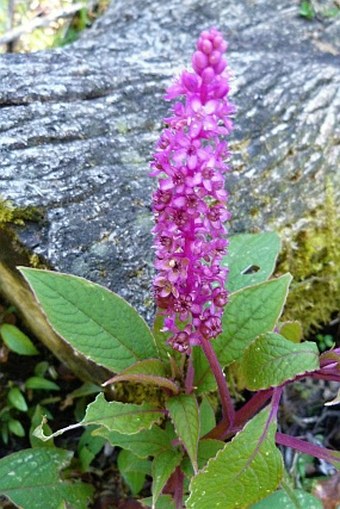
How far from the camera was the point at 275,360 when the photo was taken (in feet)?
6.56

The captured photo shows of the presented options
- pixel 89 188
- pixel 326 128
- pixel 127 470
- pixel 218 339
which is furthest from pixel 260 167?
pixel 127 470

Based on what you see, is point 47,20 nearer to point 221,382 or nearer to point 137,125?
point 137,125

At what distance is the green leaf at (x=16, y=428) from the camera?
2.71 m

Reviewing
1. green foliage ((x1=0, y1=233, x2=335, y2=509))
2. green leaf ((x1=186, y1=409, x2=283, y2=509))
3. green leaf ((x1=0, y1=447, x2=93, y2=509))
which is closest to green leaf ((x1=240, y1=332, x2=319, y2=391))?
green foliage ((x1=0, y1=233, x2=335, y2=509))

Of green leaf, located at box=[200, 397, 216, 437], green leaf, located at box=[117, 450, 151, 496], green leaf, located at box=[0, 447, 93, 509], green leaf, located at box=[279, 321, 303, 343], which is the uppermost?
green leaf, located at box=[279, 321, 303, 343]

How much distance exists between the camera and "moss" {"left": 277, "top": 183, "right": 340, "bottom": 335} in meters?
3.04

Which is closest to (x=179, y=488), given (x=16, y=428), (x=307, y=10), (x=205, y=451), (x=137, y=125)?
(x=205, y=451)

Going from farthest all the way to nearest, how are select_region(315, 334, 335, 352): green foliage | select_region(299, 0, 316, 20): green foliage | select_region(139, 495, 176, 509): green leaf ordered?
select_region(299, 0, 316, 20): green foliage, select_region(315, 334, 335, 352): green foliage, select_region(139, 495, 176, 509): green leaf

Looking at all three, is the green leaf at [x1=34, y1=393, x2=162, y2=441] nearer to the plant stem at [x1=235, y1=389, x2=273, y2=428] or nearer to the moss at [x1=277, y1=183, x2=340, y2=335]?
the plant stem at [x1=235, y1=389, x2=273, y2=428]

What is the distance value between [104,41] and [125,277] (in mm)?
1499

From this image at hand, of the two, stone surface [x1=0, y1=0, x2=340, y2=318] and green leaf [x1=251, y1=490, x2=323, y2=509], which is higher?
stone surface [x1=0, y1=0, x2=340, y2=318]

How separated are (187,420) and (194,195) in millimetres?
751

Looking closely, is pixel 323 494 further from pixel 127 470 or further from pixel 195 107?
pixel 195 107

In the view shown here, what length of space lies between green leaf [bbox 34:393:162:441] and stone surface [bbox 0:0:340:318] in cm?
53
